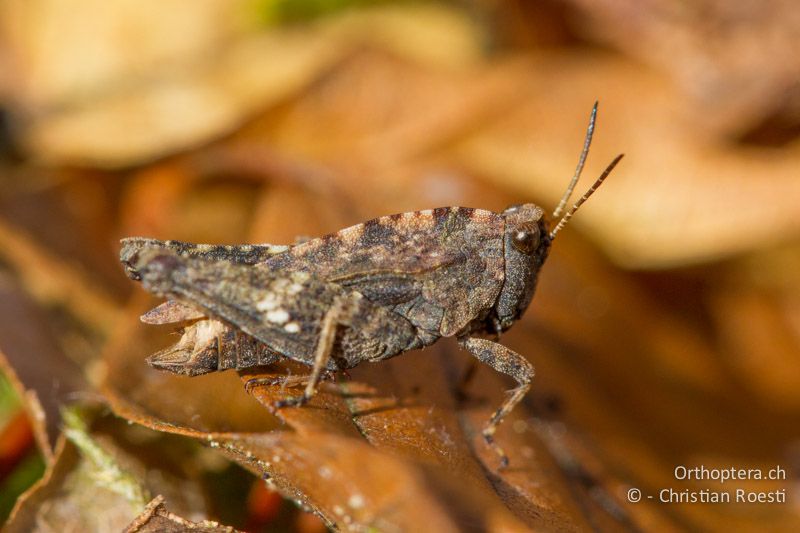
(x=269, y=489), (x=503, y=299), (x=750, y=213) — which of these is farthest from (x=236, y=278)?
(x=750, y=213)

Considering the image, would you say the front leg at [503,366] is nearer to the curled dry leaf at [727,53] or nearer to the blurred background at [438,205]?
the blurred background at [438,205]

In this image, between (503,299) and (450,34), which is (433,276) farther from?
(450,34)

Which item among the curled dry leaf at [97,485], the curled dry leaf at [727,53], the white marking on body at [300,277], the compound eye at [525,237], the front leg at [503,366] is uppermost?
the curled dry leaf at [727,53]

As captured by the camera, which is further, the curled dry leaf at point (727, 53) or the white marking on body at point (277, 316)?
the curled dry leaf at point (727, 53)

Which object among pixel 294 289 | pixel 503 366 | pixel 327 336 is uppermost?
pixel 294 289

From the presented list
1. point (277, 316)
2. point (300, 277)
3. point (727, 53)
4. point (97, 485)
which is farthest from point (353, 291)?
point (727, 53)

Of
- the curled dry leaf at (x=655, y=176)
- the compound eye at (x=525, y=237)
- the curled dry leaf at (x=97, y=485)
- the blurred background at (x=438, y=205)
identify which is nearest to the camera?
the curled dry leaf at (x=97, y=485)

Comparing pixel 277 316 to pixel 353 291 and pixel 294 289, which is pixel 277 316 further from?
pixel 353 291

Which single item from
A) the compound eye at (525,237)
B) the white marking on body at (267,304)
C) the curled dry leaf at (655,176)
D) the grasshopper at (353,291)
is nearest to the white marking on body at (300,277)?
the grasshopper at (353,291)
